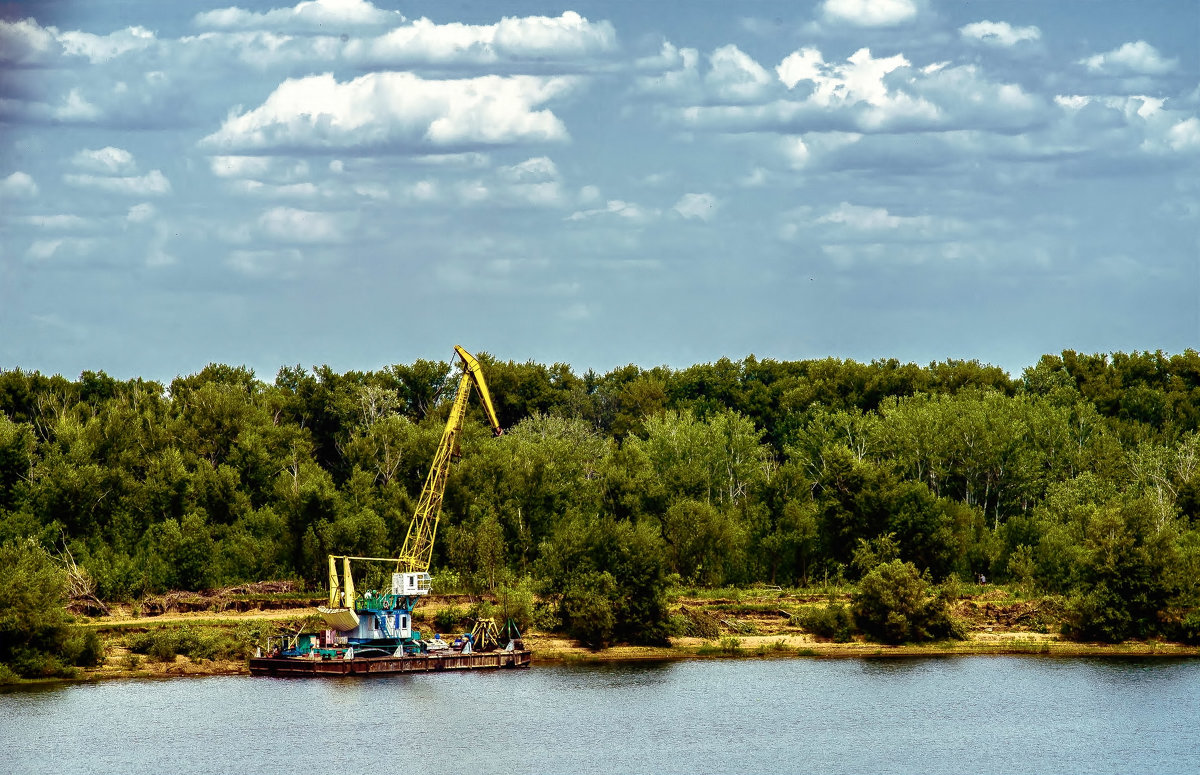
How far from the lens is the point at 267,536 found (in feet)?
318

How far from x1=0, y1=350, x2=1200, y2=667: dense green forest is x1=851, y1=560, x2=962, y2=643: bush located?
7.50 metres

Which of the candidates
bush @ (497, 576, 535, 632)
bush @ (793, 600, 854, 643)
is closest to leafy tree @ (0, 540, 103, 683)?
bush @ (497, 576, 535, 632)

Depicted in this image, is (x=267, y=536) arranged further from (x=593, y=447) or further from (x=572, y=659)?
(x=593, y=447)

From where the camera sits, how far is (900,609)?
83.0 metres

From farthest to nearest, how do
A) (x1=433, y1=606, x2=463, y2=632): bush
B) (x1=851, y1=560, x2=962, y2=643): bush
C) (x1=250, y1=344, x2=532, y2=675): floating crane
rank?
(x1=433, y1=606, x2=463, y2=632): bush, (x1=851, y1=560, x2=962, y2=643): bush, (x1=250, y1=344, x2=532, y2=675): floating crane

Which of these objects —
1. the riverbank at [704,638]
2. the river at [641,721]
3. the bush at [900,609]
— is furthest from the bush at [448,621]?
the bush at [900,609]

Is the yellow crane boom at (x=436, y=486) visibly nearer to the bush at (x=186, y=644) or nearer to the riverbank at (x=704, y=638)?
the riverbank at (x=704, y=638)

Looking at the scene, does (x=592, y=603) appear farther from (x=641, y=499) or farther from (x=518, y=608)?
(x=641, y=499)

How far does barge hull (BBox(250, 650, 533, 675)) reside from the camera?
251ft

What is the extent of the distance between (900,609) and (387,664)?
2756 centimetres

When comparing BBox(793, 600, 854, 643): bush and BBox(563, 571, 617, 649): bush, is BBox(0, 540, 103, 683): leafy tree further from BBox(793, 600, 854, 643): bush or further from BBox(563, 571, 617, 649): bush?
BBox(793, 600, 854, 643): bush

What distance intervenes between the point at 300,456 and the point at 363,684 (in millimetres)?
42309

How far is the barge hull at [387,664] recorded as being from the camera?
76375 millimetres

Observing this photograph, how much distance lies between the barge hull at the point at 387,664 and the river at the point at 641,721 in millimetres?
1116
